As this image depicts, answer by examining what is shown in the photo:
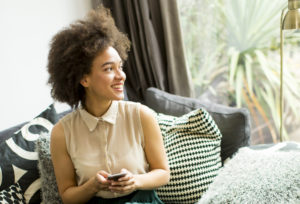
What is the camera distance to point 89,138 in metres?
1.52

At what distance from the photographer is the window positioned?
2.45 m

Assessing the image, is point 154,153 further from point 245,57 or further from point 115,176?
point 245,57

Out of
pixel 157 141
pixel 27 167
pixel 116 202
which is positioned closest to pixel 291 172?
pixel 157 141

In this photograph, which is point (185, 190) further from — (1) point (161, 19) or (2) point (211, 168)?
(1) point (161, 19)

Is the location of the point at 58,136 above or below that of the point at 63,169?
above

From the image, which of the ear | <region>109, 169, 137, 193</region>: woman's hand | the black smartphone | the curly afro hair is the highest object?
the curly afro hair

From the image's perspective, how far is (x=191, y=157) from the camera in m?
1.58

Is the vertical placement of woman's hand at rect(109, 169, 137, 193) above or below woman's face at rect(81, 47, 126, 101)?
below

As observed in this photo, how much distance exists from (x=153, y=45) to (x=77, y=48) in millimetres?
1015

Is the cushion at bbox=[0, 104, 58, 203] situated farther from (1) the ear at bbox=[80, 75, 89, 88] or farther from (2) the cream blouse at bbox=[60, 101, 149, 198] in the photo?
(1) the ear at bbox=[80, 75, 89, 88]

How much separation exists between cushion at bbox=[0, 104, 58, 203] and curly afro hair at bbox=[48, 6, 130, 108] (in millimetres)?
294

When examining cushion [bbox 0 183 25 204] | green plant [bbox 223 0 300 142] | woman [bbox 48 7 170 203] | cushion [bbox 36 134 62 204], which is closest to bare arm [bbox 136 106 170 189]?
woman [bbox 48 7 170 203]

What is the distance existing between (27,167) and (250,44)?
1.78m

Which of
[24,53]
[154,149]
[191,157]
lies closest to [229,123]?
[191,157]
